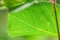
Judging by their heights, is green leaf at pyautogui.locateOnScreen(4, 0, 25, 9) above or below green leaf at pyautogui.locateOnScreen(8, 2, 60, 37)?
above

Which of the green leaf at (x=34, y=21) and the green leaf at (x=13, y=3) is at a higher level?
the green leaf at (x=13, y=3)

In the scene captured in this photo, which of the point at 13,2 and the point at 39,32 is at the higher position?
the point at 13,2

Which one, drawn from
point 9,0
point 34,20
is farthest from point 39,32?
point 9,0

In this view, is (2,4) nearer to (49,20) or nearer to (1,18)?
(1,18)

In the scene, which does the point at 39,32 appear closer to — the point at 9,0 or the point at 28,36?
the point at 28,36

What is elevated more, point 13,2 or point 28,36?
point 13,2

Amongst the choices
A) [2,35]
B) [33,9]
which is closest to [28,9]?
[33,9]
